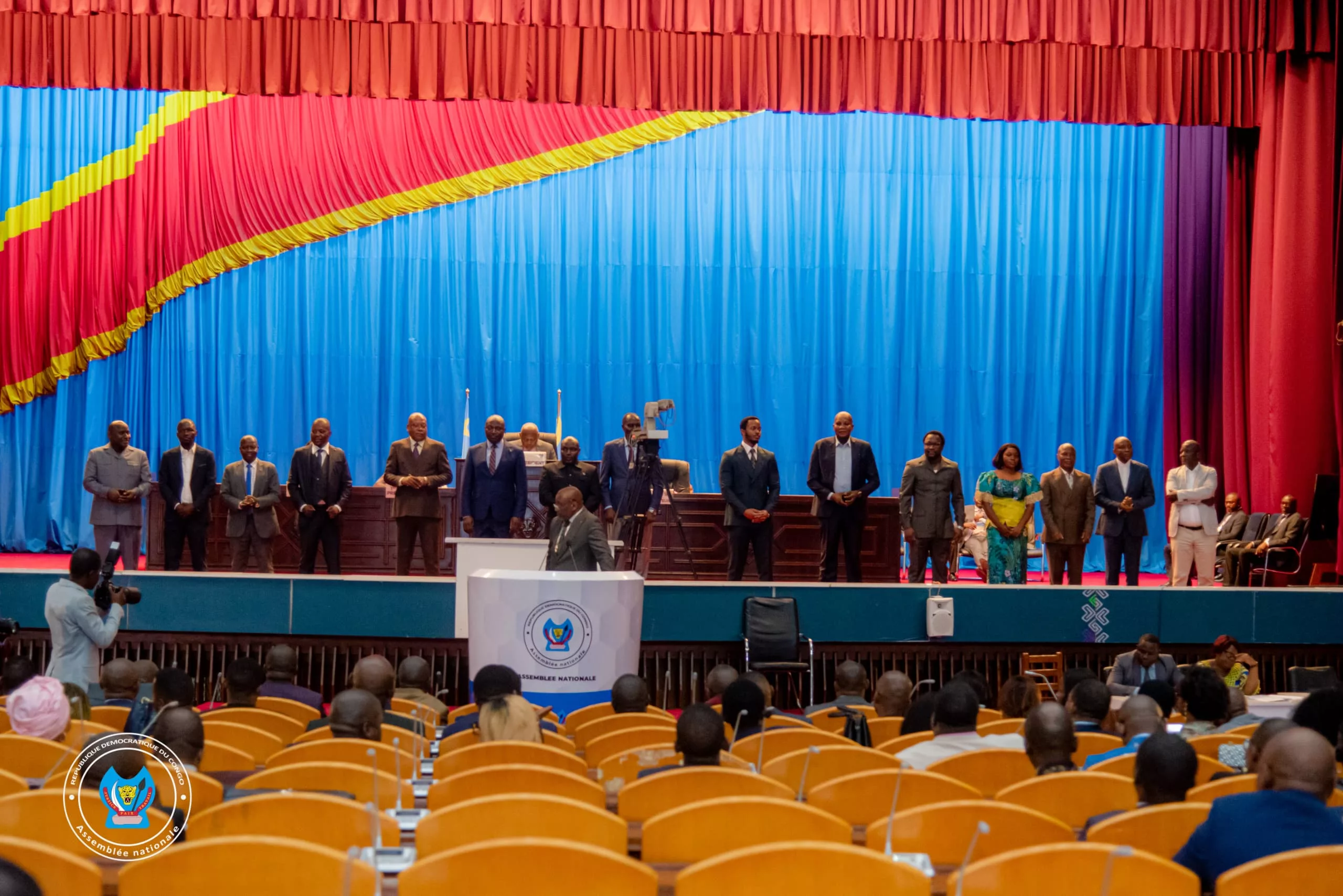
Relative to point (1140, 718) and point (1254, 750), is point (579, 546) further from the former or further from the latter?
point (1254, 750)

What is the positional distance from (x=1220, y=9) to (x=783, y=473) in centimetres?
640

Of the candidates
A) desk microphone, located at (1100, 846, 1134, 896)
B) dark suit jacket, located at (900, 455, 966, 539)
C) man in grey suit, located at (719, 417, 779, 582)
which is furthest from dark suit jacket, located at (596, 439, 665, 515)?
desk microphone, located at (1100, 846, 1134, 896)

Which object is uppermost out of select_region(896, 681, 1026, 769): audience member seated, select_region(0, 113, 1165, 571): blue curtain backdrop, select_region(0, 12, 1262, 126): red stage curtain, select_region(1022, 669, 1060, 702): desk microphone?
select_region(0, 12, 1262, 126): red stage curtain

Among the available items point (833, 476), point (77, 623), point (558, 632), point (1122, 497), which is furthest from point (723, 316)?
point (77, 623)

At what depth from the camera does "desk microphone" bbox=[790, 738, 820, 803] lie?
11.9 feet

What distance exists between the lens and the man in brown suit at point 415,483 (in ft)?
31.3

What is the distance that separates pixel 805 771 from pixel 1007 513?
20.2 ft

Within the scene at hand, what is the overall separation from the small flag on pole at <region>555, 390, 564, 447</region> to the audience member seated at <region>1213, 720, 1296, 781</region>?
10.5 metres

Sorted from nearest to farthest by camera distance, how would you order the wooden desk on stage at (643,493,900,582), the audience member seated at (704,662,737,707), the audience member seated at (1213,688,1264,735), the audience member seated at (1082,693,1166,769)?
1. the audience member seated at (1082,693,1166,769)
2. the audience member seated at (1213,688,1264,735)
3. the audience member seated at (704,662,737,707)
4. the wooden desk on stage at (643,493,900,582)

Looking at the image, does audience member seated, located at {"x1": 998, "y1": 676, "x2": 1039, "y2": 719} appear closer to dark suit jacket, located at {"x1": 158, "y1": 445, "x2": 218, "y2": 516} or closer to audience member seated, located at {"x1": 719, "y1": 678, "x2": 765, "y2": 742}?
audience member seated, located at {"x1": 719, "y1": 678, "x2": 765, "y2": 742}

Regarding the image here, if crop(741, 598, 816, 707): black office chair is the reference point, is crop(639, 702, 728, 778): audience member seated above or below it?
above

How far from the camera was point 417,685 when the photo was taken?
6.14 meters

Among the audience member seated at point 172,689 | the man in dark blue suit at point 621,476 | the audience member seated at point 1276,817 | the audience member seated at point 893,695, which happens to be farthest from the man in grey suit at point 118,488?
the audience member seated at point 1276,817

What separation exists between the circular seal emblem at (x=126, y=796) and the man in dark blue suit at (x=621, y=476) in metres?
6.00
